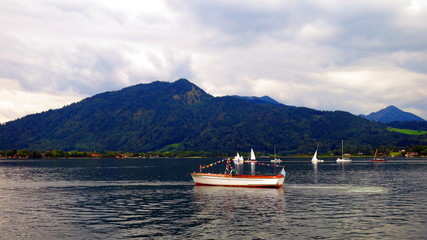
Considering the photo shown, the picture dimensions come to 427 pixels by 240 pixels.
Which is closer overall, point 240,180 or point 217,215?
point 217,215

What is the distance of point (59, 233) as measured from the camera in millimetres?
48500

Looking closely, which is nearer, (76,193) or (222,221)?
(222,221)

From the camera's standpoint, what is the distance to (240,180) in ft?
339

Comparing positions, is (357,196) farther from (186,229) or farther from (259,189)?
(186,229)

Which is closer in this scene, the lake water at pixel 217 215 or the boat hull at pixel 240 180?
the lake water at pixel 217 215

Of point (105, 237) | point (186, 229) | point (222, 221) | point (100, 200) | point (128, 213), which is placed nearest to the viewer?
point (105, 237)

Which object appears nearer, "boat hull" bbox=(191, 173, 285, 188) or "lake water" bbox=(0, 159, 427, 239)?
"lake water" bbox=(0, 159, 427, 239)

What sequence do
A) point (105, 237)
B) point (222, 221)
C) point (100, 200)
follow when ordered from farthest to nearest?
point (100, 200) < point (222, 221) < point (105, 237)

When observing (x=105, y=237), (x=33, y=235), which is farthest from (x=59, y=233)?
(x=105, y=237)

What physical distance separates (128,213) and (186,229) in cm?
1598

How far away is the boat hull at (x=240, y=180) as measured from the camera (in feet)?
329

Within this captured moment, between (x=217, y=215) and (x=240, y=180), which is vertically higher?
(x=240, y=180)

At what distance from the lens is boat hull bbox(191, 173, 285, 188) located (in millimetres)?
100250

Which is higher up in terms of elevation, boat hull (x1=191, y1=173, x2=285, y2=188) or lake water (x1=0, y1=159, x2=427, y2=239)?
boat hull (x1=191, y1=173, x2=285, y2=188)
